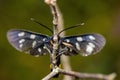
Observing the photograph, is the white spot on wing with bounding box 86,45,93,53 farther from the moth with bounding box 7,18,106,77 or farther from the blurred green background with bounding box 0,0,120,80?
the blurred green background with bounding box 0,0,120,80

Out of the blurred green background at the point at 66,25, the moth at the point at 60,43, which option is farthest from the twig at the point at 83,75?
the blurred green background at the point at 66,25

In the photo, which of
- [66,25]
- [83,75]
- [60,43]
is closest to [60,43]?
[60,43]

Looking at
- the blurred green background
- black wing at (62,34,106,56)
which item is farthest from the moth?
the blurred green background

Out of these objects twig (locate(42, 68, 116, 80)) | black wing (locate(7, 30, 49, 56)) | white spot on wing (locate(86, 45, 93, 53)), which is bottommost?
twig (locate(42, 68, 116, 80))

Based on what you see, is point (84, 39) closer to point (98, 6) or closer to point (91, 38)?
point (91, 38)

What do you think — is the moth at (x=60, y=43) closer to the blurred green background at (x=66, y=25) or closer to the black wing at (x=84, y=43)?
the black wing at (x=84, y=43)

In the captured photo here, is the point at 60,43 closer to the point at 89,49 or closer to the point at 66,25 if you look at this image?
the point at 89,49
